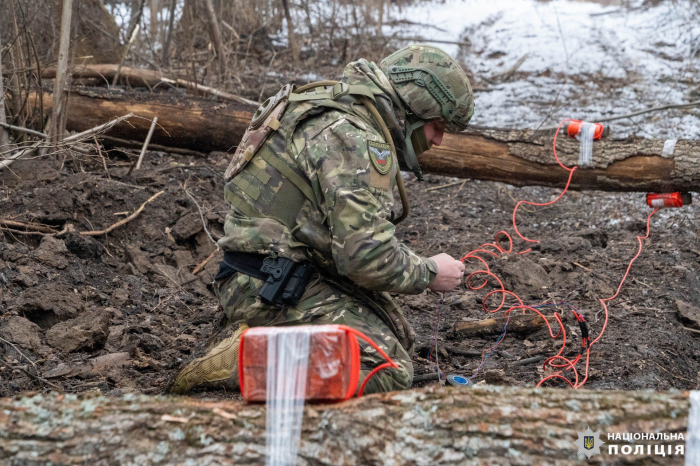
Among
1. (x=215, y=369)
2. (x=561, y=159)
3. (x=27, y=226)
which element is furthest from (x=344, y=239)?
(x=561, y=159)

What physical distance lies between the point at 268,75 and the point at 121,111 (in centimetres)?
347

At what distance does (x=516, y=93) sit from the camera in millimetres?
8430

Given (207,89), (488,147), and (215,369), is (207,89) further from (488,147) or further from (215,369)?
(215,369)

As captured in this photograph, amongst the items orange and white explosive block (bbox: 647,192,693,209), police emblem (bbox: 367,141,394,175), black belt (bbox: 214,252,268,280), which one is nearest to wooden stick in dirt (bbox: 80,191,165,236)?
black belt (bbox: 214,252,268,280)

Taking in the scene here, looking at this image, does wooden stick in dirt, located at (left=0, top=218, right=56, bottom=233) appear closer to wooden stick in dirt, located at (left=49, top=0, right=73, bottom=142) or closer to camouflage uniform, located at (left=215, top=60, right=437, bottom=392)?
wooden stick in dirt, located at (left=49, top=0, right=73, bottom=142)

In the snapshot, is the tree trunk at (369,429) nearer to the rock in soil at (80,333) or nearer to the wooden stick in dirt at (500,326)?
the rock in soil at (80,333)

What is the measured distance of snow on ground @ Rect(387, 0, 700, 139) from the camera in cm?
773

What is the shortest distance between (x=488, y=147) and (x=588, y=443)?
3427 millimetres

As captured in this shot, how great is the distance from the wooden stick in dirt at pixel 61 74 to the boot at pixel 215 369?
2650 millimetres

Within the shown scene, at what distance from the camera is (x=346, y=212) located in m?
2.49

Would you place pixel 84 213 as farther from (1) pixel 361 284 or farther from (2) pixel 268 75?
(2) pixel 268 75

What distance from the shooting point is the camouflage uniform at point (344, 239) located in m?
2.51

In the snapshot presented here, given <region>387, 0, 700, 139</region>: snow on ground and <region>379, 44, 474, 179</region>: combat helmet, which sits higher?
<region>387, 0, 700, 139</region>: snow on ground

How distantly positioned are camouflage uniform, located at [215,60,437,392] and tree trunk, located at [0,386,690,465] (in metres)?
0.90
